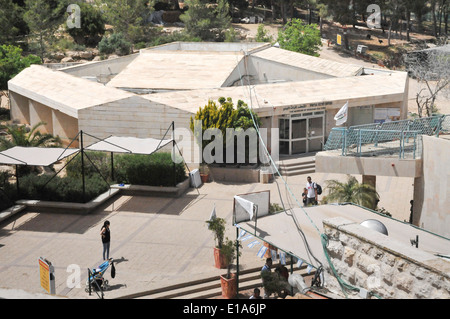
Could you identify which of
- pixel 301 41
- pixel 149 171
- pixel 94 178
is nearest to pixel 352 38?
pixel 301 41

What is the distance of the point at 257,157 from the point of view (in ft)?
87.2

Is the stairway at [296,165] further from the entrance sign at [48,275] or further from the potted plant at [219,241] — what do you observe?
the entrance sign at [48,275]

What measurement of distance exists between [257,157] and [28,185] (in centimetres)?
988

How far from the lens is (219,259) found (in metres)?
16.4

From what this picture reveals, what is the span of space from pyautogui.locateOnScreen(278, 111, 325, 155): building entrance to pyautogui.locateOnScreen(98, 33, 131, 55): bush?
3025 centimetres

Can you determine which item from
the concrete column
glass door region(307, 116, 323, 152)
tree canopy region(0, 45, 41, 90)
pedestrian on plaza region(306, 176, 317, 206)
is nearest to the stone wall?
pedestrian on plaza region(306, 176, 317, 206)

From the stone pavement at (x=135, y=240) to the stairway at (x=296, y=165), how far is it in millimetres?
1492

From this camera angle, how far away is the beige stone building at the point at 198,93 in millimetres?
27016

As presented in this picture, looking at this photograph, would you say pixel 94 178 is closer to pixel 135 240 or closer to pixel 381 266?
pixel 135 240

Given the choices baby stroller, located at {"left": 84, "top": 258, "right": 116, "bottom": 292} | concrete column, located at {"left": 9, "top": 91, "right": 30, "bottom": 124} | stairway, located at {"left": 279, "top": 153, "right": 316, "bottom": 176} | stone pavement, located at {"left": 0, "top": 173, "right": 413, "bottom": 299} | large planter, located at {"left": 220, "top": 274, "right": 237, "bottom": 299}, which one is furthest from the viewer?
concrete column, located at {"left": 9, "top": 91, "right": 30, "bottom": 124}

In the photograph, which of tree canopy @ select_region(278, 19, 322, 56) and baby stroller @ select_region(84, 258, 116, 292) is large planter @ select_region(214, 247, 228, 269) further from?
tree canopy @ select_region(278, 19, 322, 56)

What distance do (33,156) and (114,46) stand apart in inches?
1373

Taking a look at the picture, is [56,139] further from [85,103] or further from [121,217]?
[121,217]

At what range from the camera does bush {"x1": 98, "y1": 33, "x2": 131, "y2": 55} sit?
54625 millimetres
